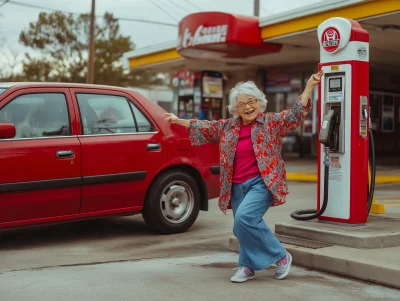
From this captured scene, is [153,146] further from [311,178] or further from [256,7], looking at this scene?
[256,7]

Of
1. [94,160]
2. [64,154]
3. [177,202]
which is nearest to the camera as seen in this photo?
[64,154]

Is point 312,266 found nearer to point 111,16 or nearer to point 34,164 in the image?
point 34,164

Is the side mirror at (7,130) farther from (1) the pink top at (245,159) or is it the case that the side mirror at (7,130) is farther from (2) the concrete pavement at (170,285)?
(1) the pink top at (245,159)

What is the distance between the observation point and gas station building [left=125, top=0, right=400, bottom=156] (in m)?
13.7

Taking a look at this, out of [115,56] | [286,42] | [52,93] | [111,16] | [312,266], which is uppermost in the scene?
[111,16]

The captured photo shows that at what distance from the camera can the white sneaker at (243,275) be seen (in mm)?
4746

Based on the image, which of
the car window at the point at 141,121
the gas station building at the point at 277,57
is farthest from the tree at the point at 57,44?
the car window at the point at 141,121

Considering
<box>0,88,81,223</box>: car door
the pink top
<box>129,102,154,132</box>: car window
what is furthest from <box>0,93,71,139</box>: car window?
the pink top

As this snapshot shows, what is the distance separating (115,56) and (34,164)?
126ft

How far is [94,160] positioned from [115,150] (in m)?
0.26

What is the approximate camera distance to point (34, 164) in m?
5.96

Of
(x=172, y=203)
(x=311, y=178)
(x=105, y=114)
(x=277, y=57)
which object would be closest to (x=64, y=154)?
(x=105, y=114)

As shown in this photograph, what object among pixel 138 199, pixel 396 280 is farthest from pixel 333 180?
pixel 138 199

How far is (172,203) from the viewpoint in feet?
22.8
